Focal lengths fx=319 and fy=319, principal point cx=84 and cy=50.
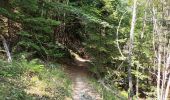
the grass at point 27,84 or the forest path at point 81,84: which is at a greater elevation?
the grass at point 27,84

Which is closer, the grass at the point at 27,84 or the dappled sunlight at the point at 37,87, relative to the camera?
the grass at the point at 27,84

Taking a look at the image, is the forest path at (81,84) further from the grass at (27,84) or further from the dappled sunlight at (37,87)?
the dappled sunlight at (37,87)

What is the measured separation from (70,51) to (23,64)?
1443 centimetres

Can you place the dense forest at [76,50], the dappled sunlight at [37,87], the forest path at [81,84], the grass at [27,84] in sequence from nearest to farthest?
1. the grass at [27,84]
2. the dappled sunlight at [37,87]
3. the dense forest at [76,50]
4. the forest path at [81,84]

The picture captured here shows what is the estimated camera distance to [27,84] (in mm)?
12438

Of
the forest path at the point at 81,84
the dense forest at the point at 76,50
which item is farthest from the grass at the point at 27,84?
the forest path at the point at 81,84

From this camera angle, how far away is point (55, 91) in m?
Result: 13.8

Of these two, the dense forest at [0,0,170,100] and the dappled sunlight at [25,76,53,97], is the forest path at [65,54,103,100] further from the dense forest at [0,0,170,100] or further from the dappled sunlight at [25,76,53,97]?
the dappled sunlight at [25,76,53,97]

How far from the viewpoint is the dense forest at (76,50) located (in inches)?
532

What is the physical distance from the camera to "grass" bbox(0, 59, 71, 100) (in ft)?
34.9

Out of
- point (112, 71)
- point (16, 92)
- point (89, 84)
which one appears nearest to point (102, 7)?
point (112, 71)

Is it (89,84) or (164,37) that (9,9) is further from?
(164,37)

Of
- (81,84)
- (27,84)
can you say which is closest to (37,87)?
(27,84)

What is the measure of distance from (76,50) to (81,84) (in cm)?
1099
